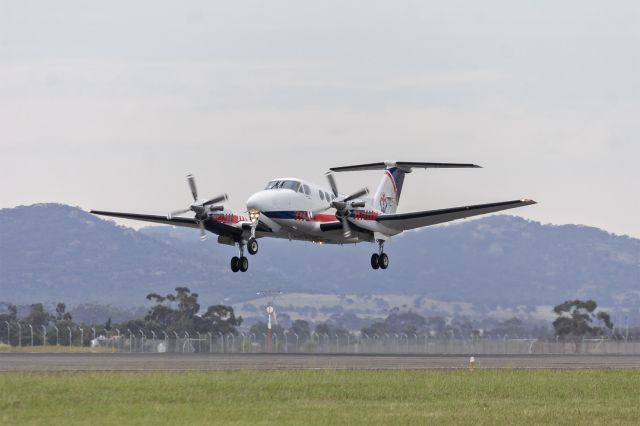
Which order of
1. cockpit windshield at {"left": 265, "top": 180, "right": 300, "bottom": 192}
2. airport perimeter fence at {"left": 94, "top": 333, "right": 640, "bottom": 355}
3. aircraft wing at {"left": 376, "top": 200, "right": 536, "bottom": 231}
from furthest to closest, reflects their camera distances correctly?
1. airport perimeter fence at {"left": 94, "top": 333, "right": 640, "bottom": 355}
2. cockpit windshield at {"left": 265, "top": 180, "right": 300, "bottom": 192}
3. aircraft wing at {"left": 376, "top": 200, "right": 536, "bottom": 231}

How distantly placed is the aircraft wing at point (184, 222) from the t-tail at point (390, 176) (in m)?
11.0

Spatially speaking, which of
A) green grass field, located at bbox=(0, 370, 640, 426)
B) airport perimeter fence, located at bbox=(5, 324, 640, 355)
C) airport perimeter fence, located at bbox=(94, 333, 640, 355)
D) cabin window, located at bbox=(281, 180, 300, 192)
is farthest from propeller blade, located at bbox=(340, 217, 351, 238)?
airport perimeter fence, located at bbox=(94, 333, 640, 355)

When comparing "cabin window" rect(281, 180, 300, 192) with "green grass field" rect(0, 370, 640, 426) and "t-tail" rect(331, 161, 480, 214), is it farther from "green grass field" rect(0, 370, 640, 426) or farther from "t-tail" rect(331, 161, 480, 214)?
"green grass field" rect(0, 370, 640, 426)

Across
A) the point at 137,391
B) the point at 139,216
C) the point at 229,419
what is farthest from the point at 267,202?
the point at 229,419

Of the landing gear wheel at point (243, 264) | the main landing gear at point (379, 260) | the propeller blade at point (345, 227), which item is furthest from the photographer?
the main landing gear at point (379, 260)

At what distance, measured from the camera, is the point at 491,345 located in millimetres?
104000

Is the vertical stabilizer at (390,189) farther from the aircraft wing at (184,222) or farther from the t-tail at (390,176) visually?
the aircraft wing at (184,222)

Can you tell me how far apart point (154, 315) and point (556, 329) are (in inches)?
2380

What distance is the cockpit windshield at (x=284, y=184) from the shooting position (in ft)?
213

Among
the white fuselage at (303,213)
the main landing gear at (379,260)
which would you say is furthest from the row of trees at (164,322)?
the white fuselage at (303,213)

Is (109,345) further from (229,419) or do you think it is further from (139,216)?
(229,419)

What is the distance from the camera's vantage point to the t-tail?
74500 millimetres

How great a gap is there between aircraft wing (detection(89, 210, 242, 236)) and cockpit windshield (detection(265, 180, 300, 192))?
3278 mm

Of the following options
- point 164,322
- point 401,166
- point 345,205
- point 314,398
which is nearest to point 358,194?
point 345,205
